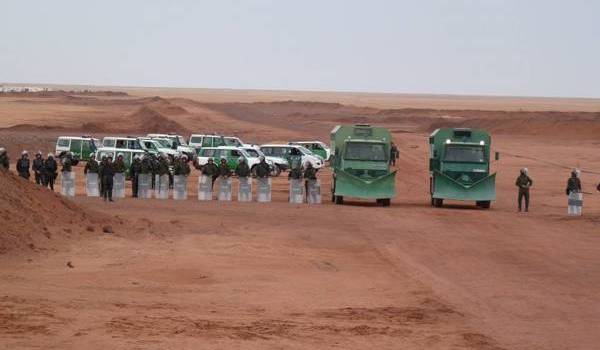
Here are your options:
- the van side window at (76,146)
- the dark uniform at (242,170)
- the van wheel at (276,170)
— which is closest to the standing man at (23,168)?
the dark uniform at (242,170)

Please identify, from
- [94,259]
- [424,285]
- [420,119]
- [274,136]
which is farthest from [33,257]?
[420,119]

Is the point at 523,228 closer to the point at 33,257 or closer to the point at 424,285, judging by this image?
the point at 424,285

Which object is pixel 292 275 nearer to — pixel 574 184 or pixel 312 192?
pixel 574 184

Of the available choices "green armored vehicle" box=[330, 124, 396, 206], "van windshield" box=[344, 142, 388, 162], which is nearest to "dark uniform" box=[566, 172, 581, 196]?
"green armored vehicle" box=[330, 124, 396, 206]

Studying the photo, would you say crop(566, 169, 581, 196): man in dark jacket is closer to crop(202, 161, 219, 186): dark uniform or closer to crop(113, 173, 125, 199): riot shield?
crop(202, 161, 219, 186): dark uniform

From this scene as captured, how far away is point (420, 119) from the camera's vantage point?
13550cm

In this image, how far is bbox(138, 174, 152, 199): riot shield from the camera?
1473 inches

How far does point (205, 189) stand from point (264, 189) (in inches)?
76.2

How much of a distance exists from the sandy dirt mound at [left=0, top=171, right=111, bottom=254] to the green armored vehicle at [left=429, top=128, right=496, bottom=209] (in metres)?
13.2

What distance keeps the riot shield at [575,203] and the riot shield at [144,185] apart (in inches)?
524

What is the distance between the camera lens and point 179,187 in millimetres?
37625

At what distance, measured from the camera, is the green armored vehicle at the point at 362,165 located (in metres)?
36.7

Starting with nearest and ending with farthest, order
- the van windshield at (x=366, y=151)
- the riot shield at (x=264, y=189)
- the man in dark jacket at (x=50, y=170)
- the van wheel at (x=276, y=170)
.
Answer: the man in dark jacket at (x=50, y=170), the riot shield at (x=264, y=189), the van windshield at (x=366, y=151), the van wheel at (x=276, y=170)

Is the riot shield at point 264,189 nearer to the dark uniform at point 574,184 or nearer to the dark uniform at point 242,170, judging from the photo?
the dark uniform at point 242,170
